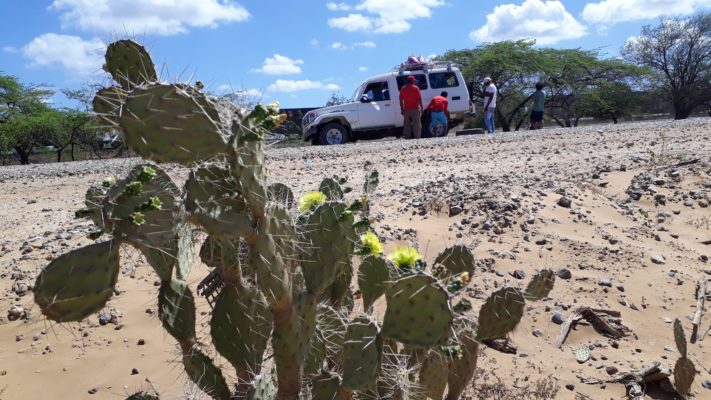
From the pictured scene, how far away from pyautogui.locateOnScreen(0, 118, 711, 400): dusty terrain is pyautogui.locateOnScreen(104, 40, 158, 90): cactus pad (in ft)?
0.91

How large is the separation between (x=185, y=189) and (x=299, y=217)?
53 cm

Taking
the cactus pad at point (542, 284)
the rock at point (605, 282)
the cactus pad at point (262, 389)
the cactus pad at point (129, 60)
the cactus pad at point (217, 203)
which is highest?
the cactus pad at point (129, 60)

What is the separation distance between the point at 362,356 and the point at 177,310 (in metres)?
0.66

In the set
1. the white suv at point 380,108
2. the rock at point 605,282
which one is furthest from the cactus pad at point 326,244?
the white suv at point 380,108

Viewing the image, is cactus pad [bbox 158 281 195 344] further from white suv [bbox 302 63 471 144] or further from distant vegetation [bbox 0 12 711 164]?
distant vegetation [bbox 0 12 711 164]

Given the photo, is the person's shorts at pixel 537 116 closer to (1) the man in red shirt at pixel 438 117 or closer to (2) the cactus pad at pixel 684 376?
(1) the man in red shirt at pixel 438 117

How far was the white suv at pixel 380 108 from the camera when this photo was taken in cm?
1399

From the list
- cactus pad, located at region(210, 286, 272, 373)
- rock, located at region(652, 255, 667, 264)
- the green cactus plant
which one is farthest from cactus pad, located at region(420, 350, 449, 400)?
rock, located at region(652, 255, 667, 264)

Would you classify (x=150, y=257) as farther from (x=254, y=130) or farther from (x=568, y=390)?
(x=568, y=390)

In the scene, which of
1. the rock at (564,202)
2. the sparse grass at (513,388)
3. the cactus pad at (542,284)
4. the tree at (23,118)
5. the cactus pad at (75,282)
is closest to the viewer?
the cactus pad at (75,282)

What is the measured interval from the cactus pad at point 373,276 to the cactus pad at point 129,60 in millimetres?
920

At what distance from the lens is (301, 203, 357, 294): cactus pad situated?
5.30 ft

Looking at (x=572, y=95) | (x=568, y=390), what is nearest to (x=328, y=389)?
(x=568, y=390)

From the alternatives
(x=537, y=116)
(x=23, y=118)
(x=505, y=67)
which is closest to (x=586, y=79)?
(x=505, y=67)
